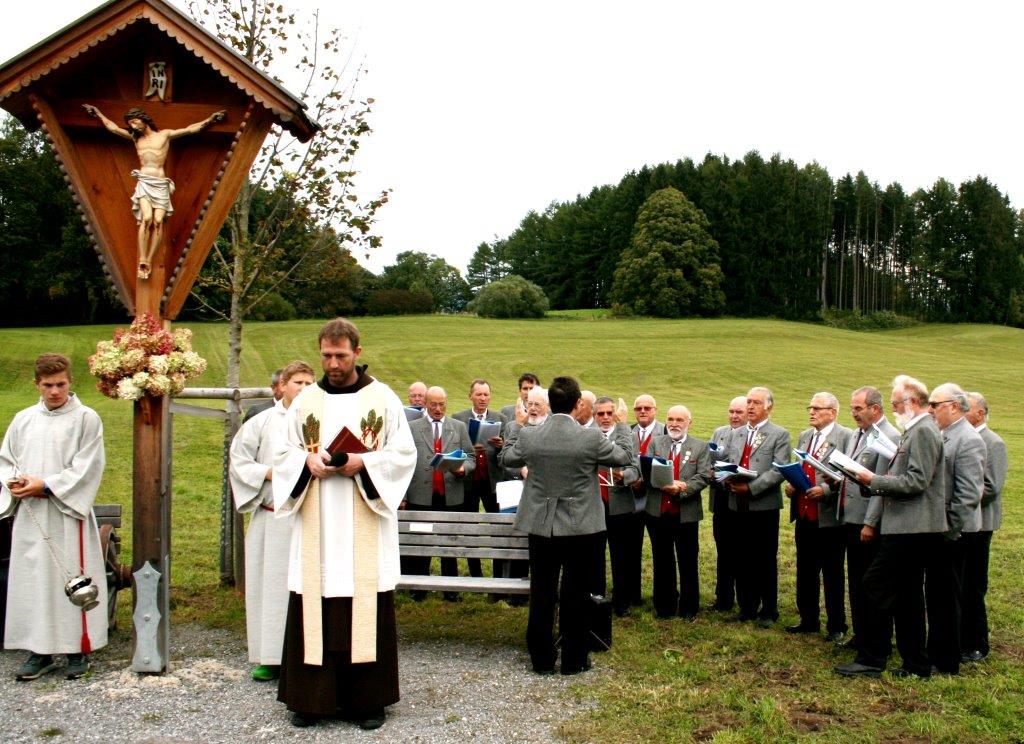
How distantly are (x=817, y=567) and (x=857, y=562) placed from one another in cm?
45

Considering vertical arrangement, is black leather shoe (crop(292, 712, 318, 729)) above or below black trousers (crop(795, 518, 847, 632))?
below

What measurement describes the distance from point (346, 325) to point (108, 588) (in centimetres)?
334

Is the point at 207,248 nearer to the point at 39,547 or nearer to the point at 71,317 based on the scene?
the point at 39,547

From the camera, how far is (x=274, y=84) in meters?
6.98

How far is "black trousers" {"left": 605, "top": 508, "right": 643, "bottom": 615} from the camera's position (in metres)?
8.35

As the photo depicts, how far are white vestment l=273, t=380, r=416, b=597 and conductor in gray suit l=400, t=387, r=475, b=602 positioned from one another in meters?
2.94

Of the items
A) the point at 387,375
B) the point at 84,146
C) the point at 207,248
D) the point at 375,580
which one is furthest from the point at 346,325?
the point at 387,375

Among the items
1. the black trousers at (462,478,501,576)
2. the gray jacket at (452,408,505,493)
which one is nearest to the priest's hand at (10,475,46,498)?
the black trousers at (462,478,501,576)

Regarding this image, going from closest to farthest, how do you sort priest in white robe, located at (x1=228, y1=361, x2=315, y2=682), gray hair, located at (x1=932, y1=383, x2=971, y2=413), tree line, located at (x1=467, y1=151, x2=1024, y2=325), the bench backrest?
priest in white robe, located at (x1=228, y1=361, x2=315, y2=682) < gray hair, located at (x1=932, y1=383, x2=971, y2=413) < the bench backrest < tree line, located at (x1=467, y1=151, x2=1024, y2=325)

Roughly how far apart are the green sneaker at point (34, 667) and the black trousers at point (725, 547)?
5.36 meters

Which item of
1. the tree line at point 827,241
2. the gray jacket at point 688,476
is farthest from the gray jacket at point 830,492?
the tree line at point 827,241

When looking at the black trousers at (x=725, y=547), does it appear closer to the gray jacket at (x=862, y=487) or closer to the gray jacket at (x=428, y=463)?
the gray jacket at (x=862, y=487)

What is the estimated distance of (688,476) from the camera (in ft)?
27.2

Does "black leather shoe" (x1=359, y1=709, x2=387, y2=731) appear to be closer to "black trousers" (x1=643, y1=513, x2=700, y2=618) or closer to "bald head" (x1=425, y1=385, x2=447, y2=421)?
"black trousers" (x1=643, y1=513, x2=700, y2=618)
